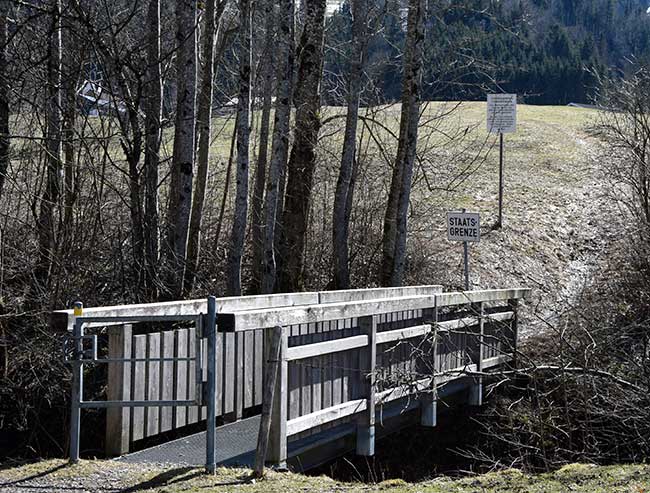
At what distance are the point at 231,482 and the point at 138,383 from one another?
4.67ft

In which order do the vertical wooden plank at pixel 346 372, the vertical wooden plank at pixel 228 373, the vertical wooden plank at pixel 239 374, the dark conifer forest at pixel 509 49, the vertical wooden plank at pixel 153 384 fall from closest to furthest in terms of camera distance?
the vertical wooden plank at pixel 153 384
the vertical wooden plank at pixel 228 373
the vertical wooden plank at pixel 239 374
the vertical wooden plank at pixel 346 372
the dark conifer forest at pixel 509 49

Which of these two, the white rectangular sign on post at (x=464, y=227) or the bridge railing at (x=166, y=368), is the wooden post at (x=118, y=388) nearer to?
the bridge railing at (x=166, y=368)

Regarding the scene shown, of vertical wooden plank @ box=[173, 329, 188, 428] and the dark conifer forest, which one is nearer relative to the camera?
vertical wooden plank @ box=[173, 329, 188, 428]

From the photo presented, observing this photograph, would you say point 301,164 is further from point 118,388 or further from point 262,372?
point 118,388

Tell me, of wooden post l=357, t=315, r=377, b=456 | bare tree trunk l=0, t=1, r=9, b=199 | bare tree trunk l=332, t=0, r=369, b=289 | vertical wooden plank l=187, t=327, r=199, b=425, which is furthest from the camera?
bare tree trunk l=332, t=0, r=369, b=289

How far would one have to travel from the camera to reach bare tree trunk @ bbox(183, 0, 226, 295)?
1731 cm

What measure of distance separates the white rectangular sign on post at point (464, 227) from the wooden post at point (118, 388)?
40.2 ft

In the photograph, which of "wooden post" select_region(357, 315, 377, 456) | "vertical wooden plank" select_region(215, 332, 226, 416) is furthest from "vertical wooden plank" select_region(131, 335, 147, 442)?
"wooden post" select_region(357, 315, 377, 456)

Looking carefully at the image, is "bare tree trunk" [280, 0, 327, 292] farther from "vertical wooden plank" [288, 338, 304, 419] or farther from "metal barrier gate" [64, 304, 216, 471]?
"metal barrier gate" [64, 304, 216, 471]

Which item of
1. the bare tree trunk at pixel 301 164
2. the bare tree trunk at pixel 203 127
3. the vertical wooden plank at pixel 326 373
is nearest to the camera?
the vertical wooden plank at pixel 326 373

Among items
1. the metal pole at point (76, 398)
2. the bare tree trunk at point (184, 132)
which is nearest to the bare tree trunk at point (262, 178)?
the bare tree trunk at point (184, 132)

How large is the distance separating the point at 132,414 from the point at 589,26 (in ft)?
634

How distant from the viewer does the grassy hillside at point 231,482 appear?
23.8 ft

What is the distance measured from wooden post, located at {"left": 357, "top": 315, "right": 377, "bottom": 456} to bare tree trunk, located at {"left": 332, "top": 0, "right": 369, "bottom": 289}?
377 inches
